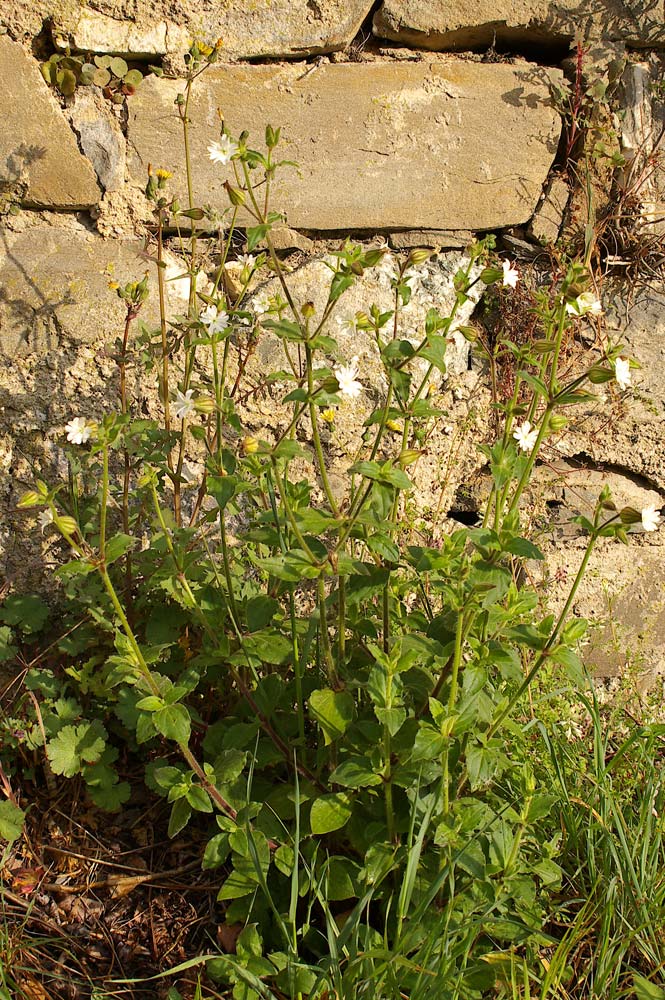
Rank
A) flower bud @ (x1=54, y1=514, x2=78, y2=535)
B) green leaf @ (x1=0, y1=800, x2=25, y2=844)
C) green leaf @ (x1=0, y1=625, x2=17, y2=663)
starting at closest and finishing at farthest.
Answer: flower bud @ (x1=54, y1=514, x2=78, y2=535), green leaf @ (x1=0, y1=800, x2=25, y2=844), green leaf @ (x1=0, y1=625, x2=17, y2=663)

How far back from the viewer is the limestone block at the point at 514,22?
2455 millimetres

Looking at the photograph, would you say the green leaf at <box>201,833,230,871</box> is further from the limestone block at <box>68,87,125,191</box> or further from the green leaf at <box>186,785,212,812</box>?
the limestone block at <box>68,87,125,191</box>

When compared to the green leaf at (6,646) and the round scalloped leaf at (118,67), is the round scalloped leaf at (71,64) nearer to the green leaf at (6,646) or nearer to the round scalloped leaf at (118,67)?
the round scalloped leaf at (118,67)

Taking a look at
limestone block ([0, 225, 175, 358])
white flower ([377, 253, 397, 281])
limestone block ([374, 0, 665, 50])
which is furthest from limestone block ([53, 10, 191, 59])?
white flower ([377, 253, 397, 281])

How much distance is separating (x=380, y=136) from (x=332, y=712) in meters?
1.70

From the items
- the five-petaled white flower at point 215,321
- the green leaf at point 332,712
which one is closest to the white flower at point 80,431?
the five-petaled white flower at point 215,321

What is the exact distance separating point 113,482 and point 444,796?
1.25 m

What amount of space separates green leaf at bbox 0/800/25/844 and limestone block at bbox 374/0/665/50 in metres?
2.32

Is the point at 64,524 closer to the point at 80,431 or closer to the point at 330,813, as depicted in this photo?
the point at 80,431

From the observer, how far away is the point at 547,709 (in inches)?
91.8

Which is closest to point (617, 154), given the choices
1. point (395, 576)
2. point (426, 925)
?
point (395, 576)

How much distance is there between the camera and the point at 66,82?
89.9 inches

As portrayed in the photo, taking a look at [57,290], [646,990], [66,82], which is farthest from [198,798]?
[66,82]

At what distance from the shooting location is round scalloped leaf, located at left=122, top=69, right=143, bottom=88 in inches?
91.6
